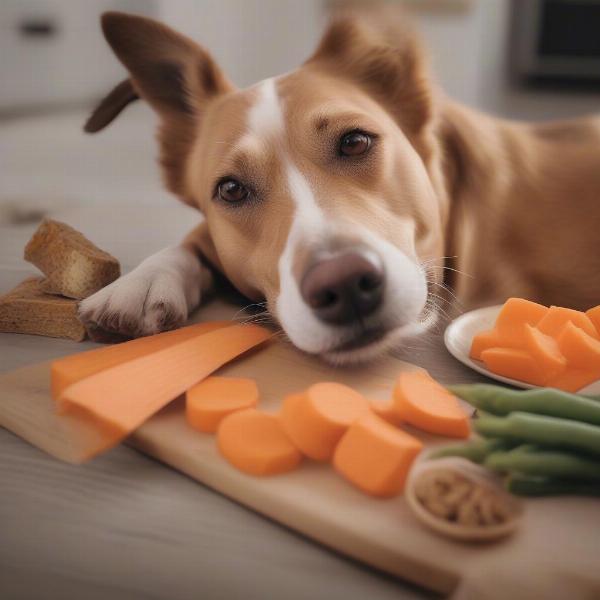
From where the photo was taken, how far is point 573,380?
102 cm

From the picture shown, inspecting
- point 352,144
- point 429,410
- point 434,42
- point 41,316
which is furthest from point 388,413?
point 434,42

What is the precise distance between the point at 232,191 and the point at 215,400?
21.0 inches

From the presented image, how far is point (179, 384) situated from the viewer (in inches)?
40.2

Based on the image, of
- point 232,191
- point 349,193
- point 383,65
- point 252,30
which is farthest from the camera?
point 252,30

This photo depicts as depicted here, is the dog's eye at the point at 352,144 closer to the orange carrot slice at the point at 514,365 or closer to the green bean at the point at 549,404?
the orange carrot slice at the point at 514,365

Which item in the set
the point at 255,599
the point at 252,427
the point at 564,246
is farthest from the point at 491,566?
the point at 564,246

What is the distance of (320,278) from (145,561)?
475 mm

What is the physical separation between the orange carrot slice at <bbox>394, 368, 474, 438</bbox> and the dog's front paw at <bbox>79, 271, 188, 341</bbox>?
56 centimetres

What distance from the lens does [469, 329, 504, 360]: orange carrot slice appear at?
43.8 inches

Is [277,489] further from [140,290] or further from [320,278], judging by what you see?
[140,290]

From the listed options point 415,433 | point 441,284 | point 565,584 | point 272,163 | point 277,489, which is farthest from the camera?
point 441,284

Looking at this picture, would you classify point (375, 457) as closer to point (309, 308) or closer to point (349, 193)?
point (309, 308)

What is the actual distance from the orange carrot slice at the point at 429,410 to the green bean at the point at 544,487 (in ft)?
0.41

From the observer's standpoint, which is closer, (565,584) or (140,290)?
(565,584)
